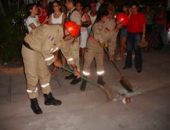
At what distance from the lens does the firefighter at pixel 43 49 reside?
547 centimetres

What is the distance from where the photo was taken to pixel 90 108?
245 inches

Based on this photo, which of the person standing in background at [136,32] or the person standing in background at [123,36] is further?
the person standing in background at [123,36]

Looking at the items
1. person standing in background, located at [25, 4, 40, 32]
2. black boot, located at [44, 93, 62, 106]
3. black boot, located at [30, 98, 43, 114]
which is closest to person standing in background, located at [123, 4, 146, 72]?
person standing in background, located at [25, 4, 40, 32]

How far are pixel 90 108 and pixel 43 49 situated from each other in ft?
5.42

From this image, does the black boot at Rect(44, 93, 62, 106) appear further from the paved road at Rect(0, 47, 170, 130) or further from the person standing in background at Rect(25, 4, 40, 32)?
the person standing in background at Rect(25, 4, 40, 32)

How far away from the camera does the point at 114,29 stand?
7.16m

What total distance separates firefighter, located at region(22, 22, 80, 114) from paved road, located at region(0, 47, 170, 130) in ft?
1.30

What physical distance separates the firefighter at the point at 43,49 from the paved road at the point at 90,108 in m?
0.40

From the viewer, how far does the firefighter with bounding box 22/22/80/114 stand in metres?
5.47

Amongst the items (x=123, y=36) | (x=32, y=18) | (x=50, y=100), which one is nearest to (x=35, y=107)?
(x=50, y=100)

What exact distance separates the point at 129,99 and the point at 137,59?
2.53m

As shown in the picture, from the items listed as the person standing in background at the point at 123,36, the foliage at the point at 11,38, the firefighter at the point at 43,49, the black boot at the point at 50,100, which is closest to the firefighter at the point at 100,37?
the black boot at the point at 50,100

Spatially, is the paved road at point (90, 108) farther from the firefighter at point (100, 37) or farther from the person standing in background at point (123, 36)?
the person standing in background at point (123, 36)

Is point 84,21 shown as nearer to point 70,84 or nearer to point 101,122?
point 70,84
